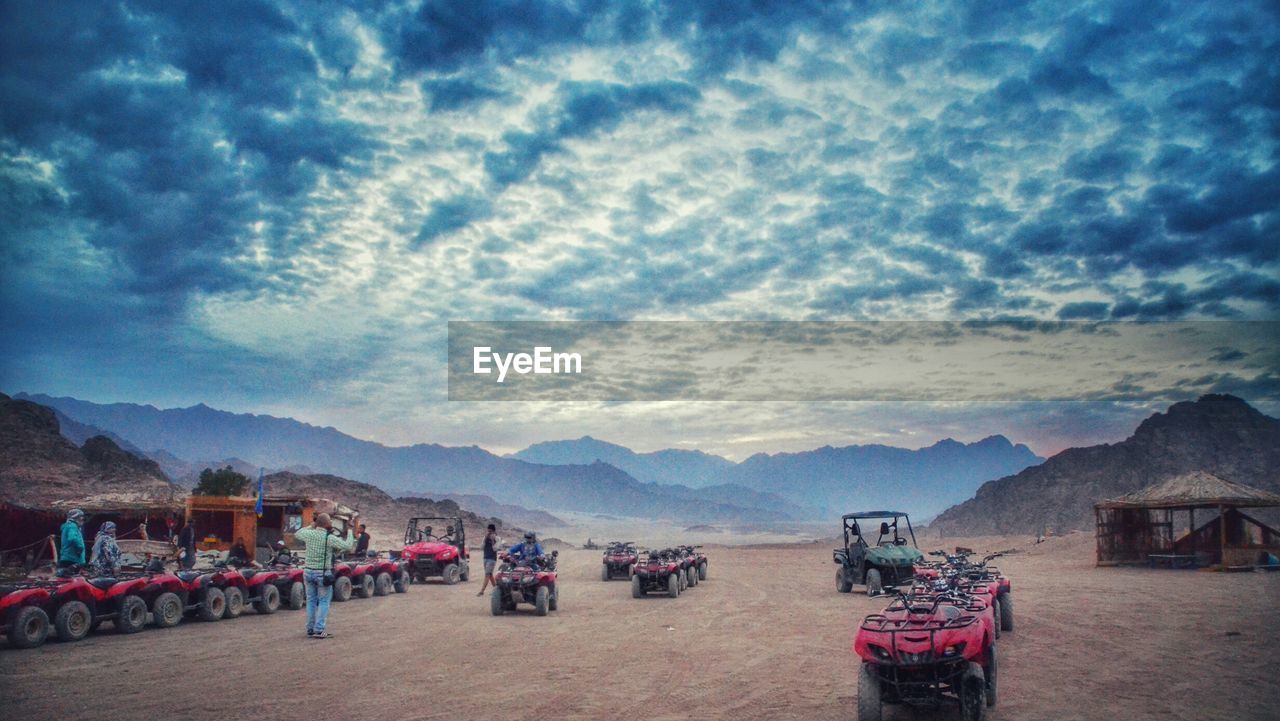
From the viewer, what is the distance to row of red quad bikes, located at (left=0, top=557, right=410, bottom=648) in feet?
42.0

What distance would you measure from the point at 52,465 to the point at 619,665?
5718 centimetres

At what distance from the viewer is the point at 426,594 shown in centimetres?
2342

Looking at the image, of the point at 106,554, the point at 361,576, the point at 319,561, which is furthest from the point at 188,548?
the point at 319,561

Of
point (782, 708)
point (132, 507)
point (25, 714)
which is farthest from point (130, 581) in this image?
point (132, 507)

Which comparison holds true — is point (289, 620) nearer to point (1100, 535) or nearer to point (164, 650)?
point (164, 650)

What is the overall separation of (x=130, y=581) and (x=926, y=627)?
529 inches

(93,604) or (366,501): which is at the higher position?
(93,604)

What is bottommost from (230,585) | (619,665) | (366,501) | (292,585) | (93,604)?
(366,501)

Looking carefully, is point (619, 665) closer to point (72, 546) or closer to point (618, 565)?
point (72, 546)

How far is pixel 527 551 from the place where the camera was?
68.6 ft

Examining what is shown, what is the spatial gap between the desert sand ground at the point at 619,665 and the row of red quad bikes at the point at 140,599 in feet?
1.26

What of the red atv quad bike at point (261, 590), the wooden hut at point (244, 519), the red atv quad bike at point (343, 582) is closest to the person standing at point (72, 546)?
the red atv quad bike at point (261, 590)

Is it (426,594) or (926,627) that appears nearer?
(926,627)

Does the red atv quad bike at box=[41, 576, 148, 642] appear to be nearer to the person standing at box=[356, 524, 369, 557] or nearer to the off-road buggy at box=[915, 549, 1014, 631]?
the person standing at box=[356, 524, 369, 557]
